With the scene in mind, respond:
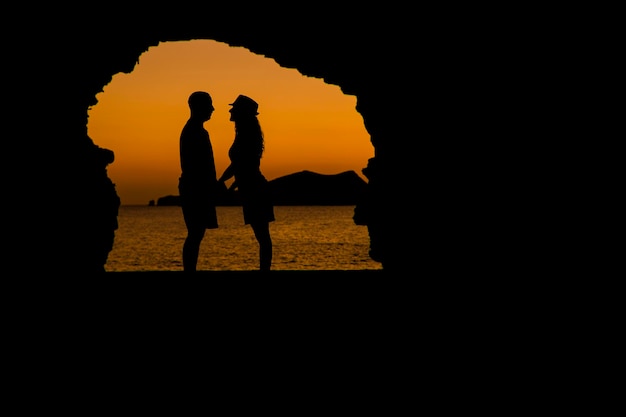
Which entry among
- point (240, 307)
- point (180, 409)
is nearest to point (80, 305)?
point (240, 307)

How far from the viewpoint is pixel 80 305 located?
5.87 meters

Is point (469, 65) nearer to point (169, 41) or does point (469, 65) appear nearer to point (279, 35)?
point (279, 35)

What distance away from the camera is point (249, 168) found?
6641mm

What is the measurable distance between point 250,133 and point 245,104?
31 centimetres

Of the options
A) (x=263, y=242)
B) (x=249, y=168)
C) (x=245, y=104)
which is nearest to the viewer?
(x=245, y=104)

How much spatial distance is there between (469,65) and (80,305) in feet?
14.0

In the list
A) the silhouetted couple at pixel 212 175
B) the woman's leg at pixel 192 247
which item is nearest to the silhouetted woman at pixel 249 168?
the silhouetted couple at pixel 212 175

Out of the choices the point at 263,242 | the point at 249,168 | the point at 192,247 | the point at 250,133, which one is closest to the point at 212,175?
the point at 249,168

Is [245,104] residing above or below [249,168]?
above

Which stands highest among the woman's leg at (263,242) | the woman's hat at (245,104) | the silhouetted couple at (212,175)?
the woman's hat at (245,104)

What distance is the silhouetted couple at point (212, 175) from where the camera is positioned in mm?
6234

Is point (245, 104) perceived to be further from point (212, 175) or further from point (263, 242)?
point (263, 242)

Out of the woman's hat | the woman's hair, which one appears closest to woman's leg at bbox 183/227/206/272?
the woman's hair

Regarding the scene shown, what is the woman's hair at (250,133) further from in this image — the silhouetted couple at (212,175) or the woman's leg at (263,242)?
the woman's leg at (263,242)
